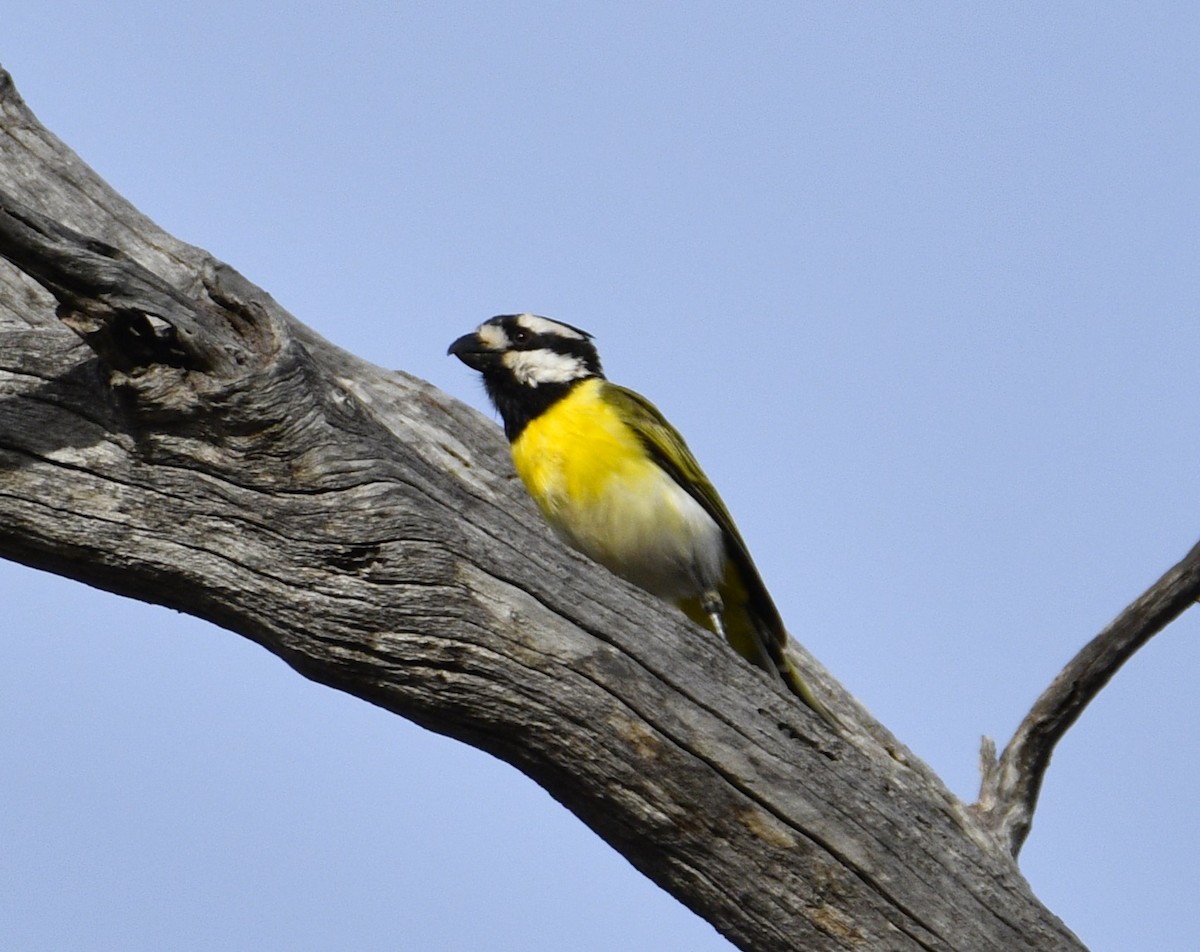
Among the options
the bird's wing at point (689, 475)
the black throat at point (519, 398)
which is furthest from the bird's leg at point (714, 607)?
the black throat at point (519, 398)

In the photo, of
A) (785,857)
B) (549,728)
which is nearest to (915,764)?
(785,857)

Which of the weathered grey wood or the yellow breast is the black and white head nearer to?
the yellow breast

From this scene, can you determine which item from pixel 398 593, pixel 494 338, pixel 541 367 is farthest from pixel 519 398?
pixel 398 593

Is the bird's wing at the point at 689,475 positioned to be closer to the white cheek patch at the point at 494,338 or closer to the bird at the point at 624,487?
the bird at the point at 624,487

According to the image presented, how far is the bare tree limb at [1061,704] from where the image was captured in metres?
5.27

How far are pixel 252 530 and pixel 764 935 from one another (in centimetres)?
186

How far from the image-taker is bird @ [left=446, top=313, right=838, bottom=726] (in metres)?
6.03

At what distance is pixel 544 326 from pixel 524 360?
21 centimetres

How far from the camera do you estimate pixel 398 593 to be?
409cm

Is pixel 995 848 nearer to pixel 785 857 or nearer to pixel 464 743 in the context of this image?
pixel 785 857

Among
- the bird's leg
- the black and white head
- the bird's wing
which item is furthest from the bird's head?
the bird's leg

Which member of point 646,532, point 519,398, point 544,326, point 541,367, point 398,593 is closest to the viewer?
point 398,593

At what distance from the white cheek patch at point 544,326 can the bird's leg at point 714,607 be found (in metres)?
1.45

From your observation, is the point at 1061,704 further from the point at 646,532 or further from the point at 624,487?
the point at 624,487
